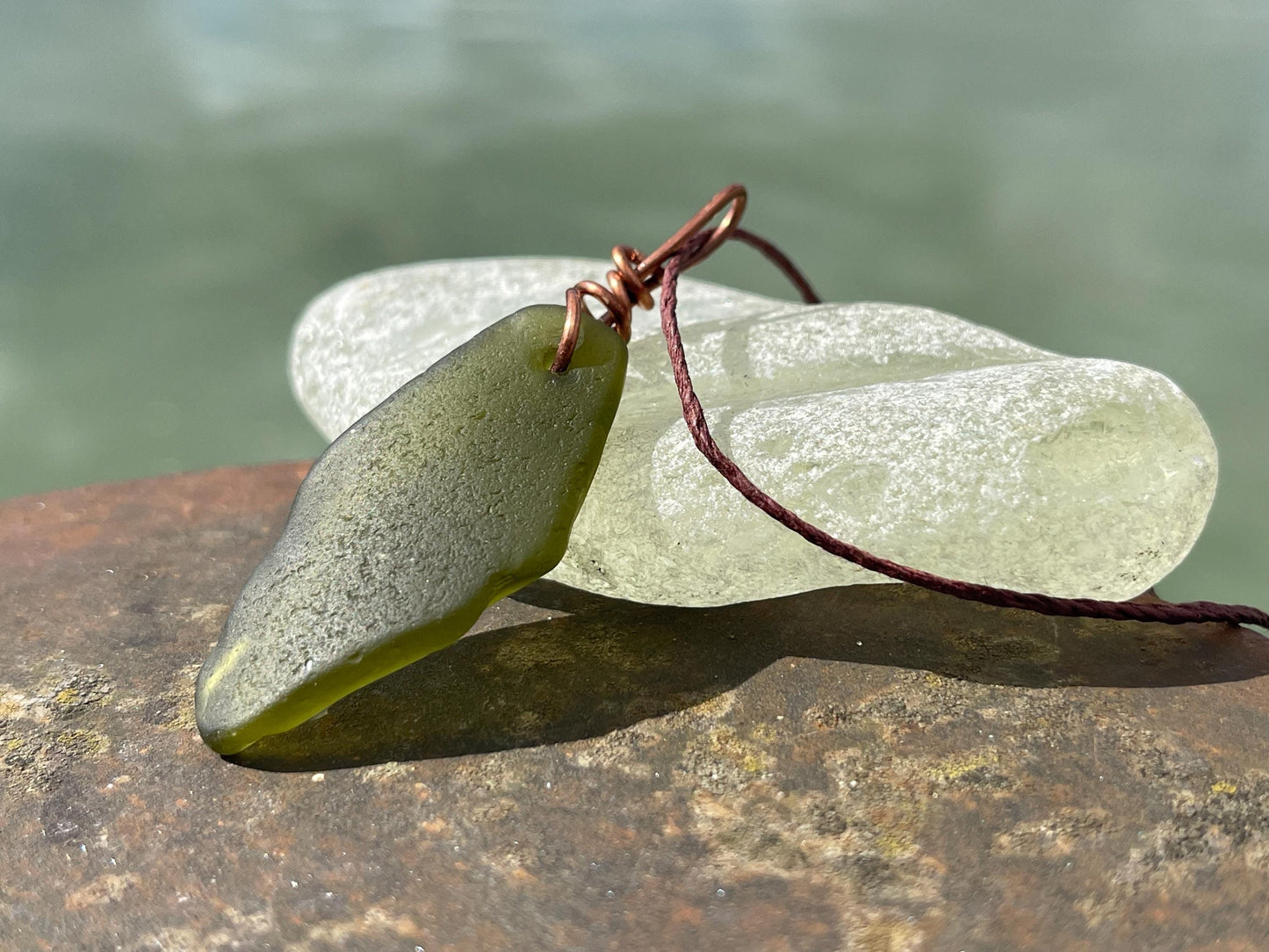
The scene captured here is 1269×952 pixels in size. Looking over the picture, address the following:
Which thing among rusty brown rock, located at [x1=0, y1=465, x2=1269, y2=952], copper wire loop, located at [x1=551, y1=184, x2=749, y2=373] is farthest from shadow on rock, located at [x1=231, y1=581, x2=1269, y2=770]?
copper wire loop, located at [x1=551, y1=184, x2=749, y2=373]

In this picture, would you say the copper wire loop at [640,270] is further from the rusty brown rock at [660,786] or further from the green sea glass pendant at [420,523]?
the rusty brown rock at [660,786]

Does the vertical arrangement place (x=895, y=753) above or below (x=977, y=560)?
below

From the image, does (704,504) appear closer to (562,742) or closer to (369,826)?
(562,742)

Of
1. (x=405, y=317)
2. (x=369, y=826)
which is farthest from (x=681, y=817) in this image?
(x=405, y=317)

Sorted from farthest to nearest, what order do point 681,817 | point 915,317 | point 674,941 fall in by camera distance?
point 915,317 < point 681,817 < point 674,941

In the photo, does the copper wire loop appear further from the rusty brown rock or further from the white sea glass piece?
the rusty brown rock

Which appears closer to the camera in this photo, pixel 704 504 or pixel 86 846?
pixel 86 846

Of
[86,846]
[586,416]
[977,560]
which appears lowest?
[86,846]
